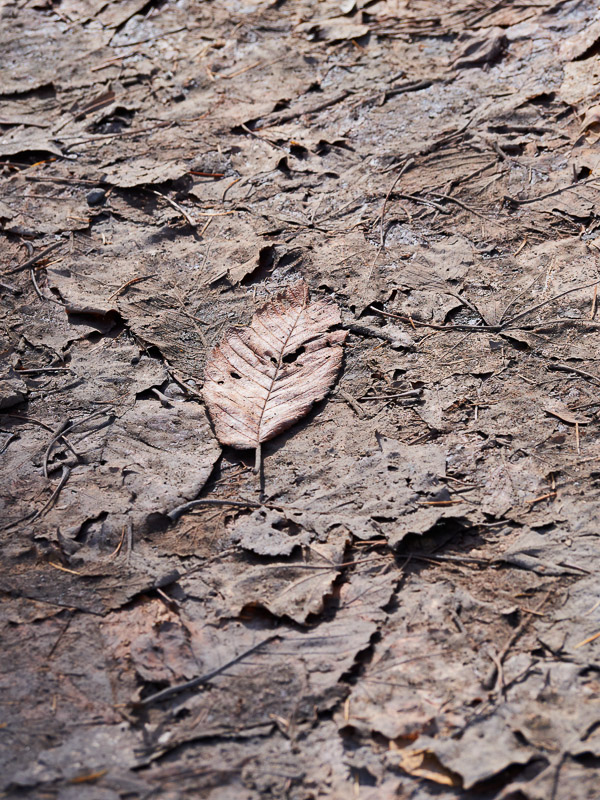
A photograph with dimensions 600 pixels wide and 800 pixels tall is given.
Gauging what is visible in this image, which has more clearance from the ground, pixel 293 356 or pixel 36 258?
pixel 36 258

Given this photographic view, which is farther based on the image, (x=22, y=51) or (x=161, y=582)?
(x=22, y=51)

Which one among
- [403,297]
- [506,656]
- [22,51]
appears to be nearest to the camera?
[506,656]

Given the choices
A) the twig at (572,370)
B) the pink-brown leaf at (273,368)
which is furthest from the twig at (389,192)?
the twig at (572,370)

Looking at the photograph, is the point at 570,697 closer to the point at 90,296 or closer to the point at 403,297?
the point at 403,297

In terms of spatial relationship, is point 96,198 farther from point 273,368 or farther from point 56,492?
point 56,492

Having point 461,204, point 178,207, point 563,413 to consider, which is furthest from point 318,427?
point 178,207

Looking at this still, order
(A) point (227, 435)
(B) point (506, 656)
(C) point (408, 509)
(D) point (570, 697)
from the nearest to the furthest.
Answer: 1. (D) point (570, 697)
2. (B) point (506, 656)
3. (C) point (408, 509)
4. (A) point (227, 435)

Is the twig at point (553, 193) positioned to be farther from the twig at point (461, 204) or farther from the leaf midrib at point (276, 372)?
the leaf midrib at point (276, 372)

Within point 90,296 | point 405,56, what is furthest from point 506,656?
point 405,56
